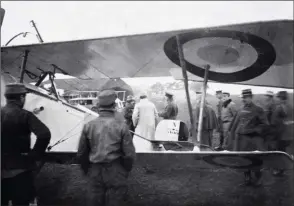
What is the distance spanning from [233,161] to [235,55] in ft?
4.58

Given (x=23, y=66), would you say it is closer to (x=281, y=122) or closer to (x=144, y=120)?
(x=144, y=120)

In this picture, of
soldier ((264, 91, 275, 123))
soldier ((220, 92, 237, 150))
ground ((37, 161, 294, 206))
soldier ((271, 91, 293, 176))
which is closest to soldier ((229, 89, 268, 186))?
ground ((37, 161, 294, 206))

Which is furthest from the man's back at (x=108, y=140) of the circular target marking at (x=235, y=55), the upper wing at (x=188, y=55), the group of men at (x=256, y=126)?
the group of men at (x=256, y=126)

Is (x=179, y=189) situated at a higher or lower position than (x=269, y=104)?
lower

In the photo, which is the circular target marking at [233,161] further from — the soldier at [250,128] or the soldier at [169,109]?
the soldier at [169,109]

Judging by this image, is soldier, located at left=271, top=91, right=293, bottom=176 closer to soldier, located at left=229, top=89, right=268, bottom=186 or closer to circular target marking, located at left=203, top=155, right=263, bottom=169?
soldier, located at left=229, top=89, right=268, bottom=186

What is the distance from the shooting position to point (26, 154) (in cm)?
252

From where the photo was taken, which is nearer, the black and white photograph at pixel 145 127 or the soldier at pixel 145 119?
the black and white photograph at pixel 145 127

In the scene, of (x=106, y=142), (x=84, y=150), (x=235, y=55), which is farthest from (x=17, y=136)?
(x=235, y=55)

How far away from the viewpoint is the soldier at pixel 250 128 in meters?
4.61

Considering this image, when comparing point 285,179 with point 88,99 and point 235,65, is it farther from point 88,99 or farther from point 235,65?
point 88,99

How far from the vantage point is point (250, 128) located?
4625 millimetres

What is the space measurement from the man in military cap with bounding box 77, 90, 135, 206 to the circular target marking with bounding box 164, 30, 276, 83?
140 cm

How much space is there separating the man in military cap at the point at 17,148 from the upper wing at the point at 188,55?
1.39m
